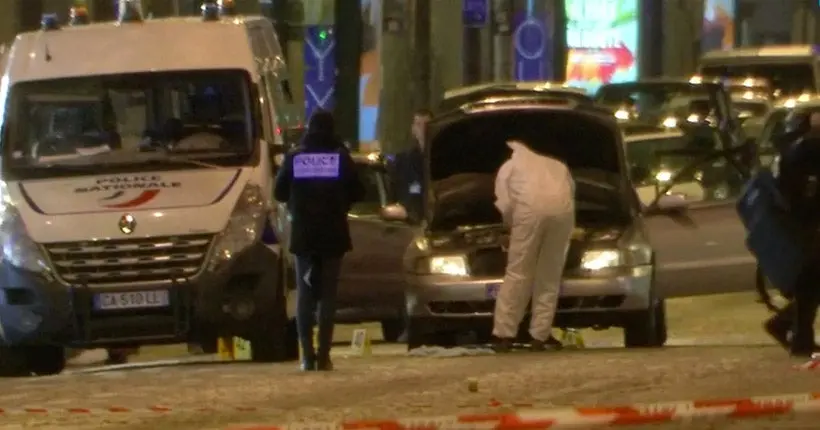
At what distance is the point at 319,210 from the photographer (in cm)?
1376

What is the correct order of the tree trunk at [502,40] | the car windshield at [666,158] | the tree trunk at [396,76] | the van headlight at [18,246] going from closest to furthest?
the van headlight at [18,246], the car windshield at [666,158], the tree trunk at [396,76], the tree trunk at [502,40]

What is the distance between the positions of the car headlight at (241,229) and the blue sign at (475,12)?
1369cm

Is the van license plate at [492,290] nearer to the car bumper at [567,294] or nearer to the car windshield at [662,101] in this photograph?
the car bumper at [567,294]

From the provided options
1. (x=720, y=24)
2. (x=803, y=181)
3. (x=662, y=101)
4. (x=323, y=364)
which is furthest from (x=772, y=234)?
(x=720, y=24)

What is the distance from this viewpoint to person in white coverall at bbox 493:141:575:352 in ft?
47.5

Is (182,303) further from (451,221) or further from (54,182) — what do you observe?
(451,221)

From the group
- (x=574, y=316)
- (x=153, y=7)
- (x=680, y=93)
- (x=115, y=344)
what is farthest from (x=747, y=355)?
(x=153, y=7)

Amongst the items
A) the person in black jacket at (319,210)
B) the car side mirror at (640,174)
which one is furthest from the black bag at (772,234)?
the car side mirror at (640,174)

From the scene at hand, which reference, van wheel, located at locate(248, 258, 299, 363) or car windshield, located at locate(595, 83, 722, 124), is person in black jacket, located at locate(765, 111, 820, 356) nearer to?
van wheel, located at locate(248, 258, 299, 363)

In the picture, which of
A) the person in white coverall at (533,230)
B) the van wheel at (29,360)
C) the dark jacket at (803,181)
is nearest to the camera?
the dark jacket at (803,181)

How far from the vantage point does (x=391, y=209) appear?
15.6m

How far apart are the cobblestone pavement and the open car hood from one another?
53.9 inches

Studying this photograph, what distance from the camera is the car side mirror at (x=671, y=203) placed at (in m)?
15.8

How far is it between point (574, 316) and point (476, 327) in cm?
74
